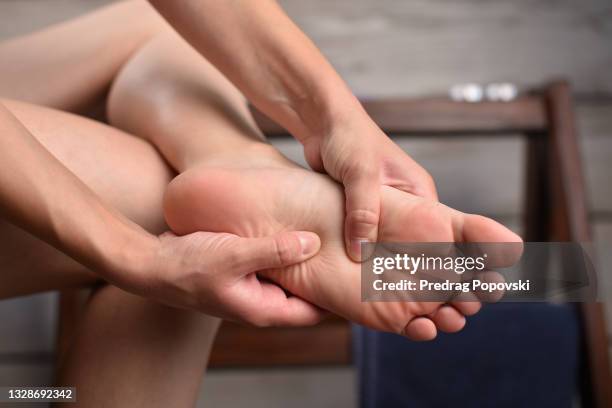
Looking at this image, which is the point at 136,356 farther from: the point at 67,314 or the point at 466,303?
the point at 67,314

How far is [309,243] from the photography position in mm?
528

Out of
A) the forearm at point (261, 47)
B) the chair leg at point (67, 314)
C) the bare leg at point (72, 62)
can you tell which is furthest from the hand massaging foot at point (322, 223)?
the chair leg at point (67, 314)

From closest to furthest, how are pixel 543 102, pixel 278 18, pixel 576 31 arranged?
pixel 278 18
pixel 543 102
pixel 576 31

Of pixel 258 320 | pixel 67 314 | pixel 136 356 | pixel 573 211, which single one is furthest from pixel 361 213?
pixel 67 314

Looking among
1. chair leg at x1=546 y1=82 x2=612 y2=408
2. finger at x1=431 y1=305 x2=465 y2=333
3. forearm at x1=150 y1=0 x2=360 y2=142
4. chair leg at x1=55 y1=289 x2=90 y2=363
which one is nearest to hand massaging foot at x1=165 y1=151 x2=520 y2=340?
finger at x1=431 y1=305 x2=465 y2=333

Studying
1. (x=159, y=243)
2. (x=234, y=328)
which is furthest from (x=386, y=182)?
(x=234, y=328)

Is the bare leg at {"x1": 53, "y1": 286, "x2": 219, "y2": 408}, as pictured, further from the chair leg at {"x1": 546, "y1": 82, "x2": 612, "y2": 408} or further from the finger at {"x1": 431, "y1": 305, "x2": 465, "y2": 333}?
the chair leg at {"x1": 546, "y1": 82, "x2": 612, "y2": 408}

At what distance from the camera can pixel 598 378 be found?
1027 millimetres

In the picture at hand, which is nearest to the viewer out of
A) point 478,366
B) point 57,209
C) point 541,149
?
point 57,209

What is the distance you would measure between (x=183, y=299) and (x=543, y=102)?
34.4 inches

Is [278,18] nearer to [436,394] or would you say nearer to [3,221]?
[3,221]

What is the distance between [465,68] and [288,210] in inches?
37.8

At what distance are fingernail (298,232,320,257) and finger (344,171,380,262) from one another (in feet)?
0.08

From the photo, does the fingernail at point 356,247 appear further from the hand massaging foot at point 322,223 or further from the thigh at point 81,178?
the thigh at point 81,178
